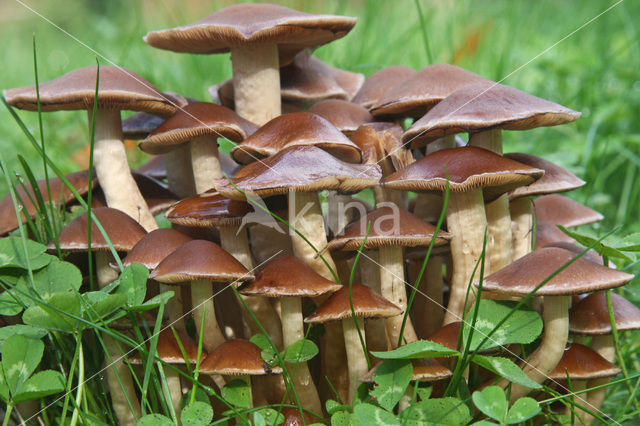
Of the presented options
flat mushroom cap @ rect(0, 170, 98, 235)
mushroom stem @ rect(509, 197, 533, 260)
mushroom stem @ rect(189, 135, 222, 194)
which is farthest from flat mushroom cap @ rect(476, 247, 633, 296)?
flat mushroom cap @ rect(0, 170, 98, 235)

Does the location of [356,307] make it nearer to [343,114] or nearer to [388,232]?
[388,232]

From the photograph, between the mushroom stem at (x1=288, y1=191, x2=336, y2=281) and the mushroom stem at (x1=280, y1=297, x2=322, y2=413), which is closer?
the mushroom stem at (x1=280, y1=297, x2=322, y2=413)

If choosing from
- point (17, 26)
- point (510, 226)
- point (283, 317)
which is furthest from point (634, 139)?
point (17, 26)

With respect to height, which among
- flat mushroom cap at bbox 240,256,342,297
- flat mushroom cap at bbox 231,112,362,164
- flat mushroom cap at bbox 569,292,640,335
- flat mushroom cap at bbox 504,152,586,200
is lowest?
flat mushroom cap at bbox 569,292,640,335

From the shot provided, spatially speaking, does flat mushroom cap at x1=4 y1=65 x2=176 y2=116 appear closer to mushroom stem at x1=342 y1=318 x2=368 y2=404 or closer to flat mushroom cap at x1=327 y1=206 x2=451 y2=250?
flat mushroom cap at x1=327 y1=206 x2=451 y2=250

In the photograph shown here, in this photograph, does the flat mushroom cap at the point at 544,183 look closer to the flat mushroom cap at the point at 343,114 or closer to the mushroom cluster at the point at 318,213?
the mushroom cluster at the point at 318,213

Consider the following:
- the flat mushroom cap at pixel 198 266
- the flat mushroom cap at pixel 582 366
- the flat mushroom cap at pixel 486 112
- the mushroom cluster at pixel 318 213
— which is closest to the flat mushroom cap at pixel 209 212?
the mushroom cluster at pixel 318 213

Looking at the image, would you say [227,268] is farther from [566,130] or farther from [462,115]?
[566,130]
